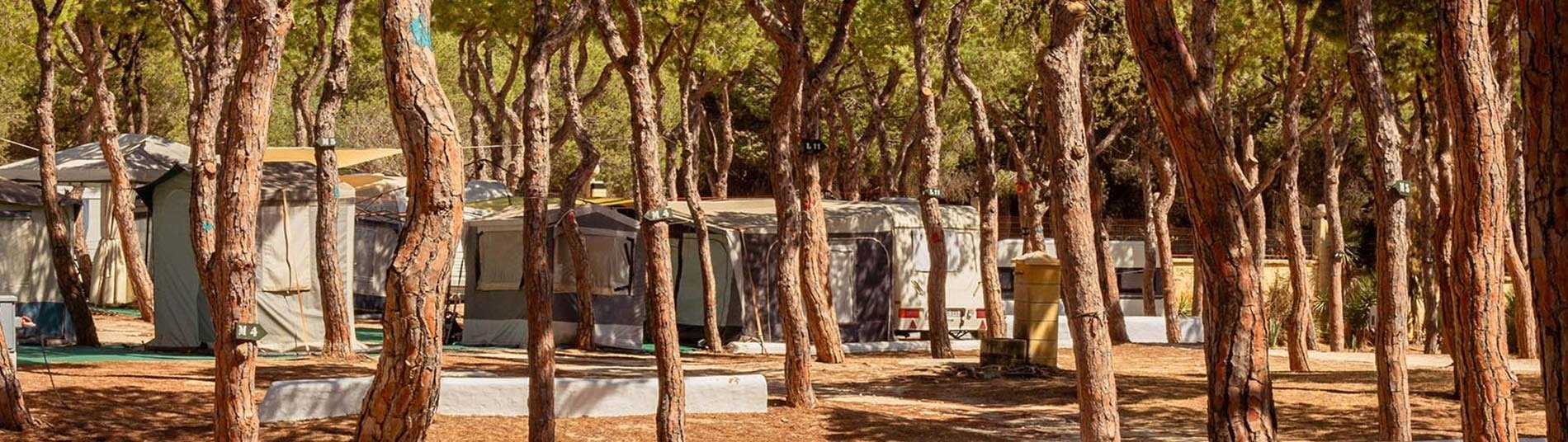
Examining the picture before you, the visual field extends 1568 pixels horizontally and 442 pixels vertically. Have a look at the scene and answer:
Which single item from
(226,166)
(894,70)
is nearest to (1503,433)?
(226,166)

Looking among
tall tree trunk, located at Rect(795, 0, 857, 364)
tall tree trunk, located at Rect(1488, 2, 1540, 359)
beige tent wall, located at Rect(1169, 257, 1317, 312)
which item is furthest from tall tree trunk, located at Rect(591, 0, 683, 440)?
beige tent wall, located at Rect(1169, 257, 1317, 312)

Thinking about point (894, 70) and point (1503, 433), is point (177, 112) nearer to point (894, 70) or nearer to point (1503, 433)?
point (894, 70)

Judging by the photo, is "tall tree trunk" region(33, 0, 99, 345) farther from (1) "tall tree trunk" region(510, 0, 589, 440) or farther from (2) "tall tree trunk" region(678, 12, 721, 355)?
(1) "tall tree trunk" region(510, 0, 589, 440)

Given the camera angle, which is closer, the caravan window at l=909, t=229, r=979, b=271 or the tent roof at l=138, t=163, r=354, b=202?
the tent roof at l=138, t=163, r=354, b=202

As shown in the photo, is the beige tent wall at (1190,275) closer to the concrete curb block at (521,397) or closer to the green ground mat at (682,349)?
the green ground mat at (682,349)

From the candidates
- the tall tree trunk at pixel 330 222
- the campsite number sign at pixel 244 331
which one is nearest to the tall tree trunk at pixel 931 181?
the tall tree trunk at pixel 330 222

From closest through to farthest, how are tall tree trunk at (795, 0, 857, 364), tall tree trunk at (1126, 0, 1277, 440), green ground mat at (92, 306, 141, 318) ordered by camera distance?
tall tree trunk at (1126, 0, 1277, 440), tall tree trunk at (795, 0, 857, 364), green ground mat at (92, 306, 141, 318)

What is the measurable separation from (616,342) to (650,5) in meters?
3.96

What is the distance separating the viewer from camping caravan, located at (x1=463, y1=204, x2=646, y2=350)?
2006 centimetres

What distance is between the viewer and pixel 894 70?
2439 centimetres

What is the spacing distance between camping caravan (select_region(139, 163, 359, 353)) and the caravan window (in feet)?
25.2

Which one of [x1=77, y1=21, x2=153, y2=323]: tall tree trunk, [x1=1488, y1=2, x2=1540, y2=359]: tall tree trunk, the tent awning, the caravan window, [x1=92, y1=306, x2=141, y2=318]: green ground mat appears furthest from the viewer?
[x1=92, y1=306, x2=141, y2=318]: green ground mat

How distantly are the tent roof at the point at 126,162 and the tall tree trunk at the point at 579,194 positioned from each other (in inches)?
196

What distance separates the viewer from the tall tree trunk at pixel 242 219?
873 cm
